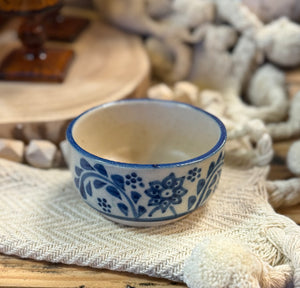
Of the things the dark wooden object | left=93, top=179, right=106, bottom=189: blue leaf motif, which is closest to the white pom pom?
left=93, top=179, right=106, bottom=189: blue leaf motif

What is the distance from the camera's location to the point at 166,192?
1.47 feet

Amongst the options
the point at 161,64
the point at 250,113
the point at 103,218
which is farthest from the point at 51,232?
the point at 161,64

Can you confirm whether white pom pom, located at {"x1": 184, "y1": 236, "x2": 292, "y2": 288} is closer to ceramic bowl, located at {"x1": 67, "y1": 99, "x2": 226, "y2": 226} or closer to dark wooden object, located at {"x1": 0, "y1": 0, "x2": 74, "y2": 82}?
ceramic bowl, located at {"x1": 67, "y1": 99, "x2": 226, "y2": 226}

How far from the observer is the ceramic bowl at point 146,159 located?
44 cm

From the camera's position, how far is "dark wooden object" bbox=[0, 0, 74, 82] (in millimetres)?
753

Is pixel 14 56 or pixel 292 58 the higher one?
pixel 292 58

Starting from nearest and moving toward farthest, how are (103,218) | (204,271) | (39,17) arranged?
1. (204,271)
2. (103,218)
3. (39,17)

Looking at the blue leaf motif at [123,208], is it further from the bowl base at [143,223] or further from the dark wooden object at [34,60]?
the dark wooden object at [34,60]

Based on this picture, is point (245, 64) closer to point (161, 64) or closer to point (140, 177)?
point (161, 64)

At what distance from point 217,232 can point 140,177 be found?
0.41 feet

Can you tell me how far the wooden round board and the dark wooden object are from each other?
0.01 m

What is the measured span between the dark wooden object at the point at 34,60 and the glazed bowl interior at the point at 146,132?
217 mm

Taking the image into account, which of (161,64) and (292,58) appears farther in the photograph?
(161,64)

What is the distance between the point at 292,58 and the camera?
0.79 m
